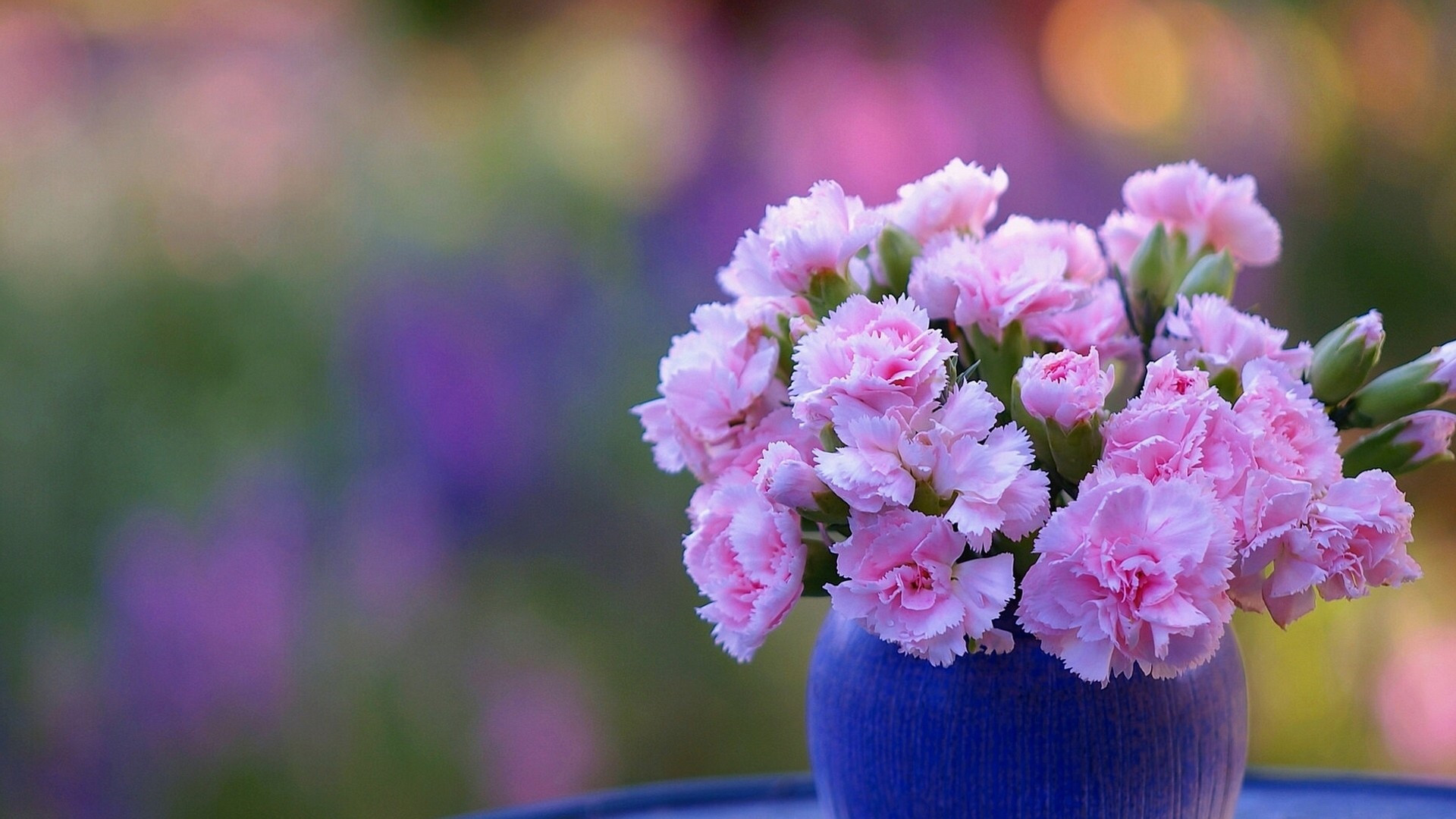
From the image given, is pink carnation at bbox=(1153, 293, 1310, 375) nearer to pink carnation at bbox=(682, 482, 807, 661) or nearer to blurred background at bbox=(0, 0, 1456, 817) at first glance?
pink carnation at bbox=(682, 482, 807, 661)

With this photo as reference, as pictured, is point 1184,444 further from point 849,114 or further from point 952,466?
point 849,114

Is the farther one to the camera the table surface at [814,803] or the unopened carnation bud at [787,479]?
the table surface at [814,803]

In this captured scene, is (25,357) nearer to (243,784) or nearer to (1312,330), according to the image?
(243,784)

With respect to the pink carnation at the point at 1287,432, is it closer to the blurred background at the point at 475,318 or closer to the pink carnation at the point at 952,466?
the pink carnation at the point at 952,466

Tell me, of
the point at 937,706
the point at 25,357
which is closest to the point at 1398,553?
the point at 937,706

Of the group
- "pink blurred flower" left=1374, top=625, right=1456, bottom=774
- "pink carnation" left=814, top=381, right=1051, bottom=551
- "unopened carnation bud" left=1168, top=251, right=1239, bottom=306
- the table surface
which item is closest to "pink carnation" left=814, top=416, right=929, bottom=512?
"pink carnation" left=814, top=381, right=1051, bottom=551

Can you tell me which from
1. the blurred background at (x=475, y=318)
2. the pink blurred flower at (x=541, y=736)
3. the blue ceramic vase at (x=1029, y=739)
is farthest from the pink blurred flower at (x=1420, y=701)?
the blue ceramic vase at (x=1029, y=739)

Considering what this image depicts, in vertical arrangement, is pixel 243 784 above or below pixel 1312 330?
below
